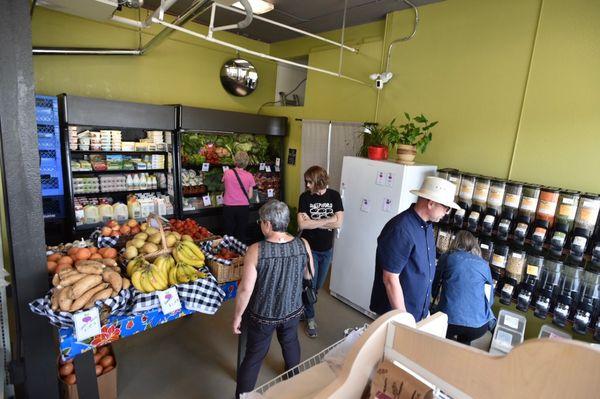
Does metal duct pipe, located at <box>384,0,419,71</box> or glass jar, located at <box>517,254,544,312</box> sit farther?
metal duct pipe, located at <box>384,0,419,71</box>

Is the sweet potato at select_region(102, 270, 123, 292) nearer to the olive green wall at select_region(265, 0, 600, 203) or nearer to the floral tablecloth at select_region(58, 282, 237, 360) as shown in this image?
the floral tablecloth at select_region(58, 282, 237, 360)

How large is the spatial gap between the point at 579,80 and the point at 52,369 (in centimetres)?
470

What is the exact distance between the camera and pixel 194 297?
2.25 metres

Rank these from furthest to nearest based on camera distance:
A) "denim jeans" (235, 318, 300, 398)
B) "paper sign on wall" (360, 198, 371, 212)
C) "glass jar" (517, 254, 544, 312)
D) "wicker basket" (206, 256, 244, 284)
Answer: "paper sign on wall" (360, 198, 371, 212) < "glass jar" (517, 254, 544, 312) < "wicker basket" (206, 256, 244, 284) < "denim jeans" (235, 318, 300, 398)

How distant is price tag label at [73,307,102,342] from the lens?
1795mm

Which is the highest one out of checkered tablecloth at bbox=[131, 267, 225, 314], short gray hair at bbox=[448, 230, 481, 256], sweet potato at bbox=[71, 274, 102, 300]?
short gray hair at bbox=[448, 230, 481, 256]

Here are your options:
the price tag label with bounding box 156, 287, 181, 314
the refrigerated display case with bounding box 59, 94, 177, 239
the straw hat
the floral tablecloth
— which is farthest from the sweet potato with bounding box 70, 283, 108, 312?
the refrigerated display case with bounding box 59, 94, 177, 239

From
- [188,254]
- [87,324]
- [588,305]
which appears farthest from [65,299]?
[588,305]

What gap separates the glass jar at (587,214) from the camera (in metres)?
2.66

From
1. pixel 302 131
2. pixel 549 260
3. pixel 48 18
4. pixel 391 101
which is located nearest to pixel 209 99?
pixel 302 131

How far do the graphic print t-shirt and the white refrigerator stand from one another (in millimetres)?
631

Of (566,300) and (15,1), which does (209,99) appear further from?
(566,300)

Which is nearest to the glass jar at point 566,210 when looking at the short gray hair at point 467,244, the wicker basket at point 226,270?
the short gray hair at point 467,244

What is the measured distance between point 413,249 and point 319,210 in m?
1.29
